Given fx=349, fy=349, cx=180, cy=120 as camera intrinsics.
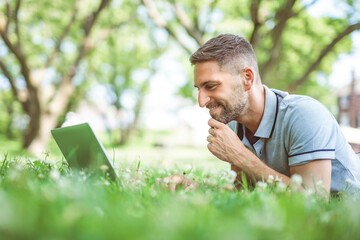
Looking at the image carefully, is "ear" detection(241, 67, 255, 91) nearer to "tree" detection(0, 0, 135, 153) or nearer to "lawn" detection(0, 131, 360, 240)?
"lawn" detection(0, 131, 360, 240)

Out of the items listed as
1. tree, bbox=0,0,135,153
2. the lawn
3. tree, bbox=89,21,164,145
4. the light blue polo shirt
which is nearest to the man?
the light blue polo shirt

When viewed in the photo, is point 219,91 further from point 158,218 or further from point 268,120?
point 158,218

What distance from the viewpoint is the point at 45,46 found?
2012 centimetres

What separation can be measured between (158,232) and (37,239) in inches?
13.0

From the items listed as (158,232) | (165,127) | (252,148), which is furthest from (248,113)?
(165,127)

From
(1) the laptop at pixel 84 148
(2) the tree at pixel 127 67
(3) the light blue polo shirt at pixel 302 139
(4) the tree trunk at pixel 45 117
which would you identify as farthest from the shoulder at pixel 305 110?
(2) the tree at pixel 127 67

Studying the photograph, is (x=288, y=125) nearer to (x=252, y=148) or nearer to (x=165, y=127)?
(x=252, y=148)

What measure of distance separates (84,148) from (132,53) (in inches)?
913

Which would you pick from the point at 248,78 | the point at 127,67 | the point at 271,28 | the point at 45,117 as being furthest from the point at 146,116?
the point at 248,78

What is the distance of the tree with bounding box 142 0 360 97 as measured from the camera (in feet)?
34.0

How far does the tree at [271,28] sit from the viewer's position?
34.0ft

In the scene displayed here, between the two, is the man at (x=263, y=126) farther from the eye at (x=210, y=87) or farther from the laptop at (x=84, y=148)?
the laptop at (x=84, y=148)

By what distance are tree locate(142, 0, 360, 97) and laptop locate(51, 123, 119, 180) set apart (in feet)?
25.6

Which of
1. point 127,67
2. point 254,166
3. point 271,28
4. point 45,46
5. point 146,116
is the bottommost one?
point 146,116
